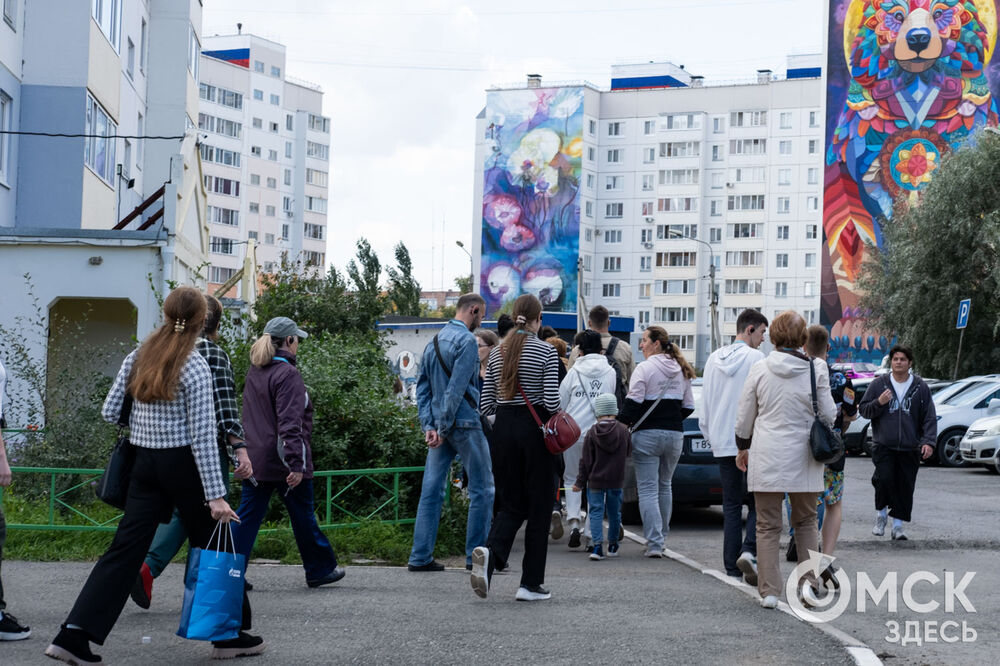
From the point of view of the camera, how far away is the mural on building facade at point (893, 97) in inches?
3561

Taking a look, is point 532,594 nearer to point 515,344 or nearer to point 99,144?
point 515,344

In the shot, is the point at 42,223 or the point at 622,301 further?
the point at 622,301

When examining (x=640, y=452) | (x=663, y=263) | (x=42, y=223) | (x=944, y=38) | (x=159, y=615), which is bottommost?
(x=159, y=615)

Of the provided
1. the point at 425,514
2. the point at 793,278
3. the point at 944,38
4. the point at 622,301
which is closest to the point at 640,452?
the point at 425,514

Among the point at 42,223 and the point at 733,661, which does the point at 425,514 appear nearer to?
the point at 733,661

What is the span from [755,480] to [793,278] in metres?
104

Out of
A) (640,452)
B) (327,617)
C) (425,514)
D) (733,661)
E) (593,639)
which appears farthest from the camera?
(640,452)

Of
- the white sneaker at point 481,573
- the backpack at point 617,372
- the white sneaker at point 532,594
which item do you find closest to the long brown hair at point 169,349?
the white sneaker at point 481,573

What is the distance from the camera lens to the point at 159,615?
25.0 ft

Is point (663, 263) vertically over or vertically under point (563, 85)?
under

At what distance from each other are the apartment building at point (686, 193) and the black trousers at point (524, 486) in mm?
102273

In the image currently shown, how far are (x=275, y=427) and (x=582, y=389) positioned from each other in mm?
3811

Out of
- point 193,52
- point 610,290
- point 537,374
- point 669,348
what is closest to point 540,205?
point 610,290

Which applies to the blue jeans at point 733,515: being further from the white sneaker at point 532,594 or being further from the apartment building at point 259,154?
the apartment building at point 259,154
